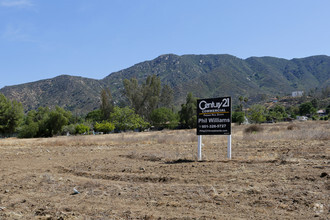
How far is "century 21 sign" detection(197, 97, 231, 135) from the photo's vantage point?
12575mm

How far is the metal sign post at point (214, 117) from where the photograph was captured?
12548mm

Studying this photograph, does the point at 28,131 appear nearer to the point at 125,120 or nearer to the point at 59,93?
the point at 125,120

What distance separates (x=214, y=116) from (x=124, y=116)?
58.0 meters

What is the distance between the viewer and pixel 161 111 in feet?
263

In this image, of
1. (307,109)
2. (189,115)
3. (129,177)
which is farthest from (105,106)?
(307,109)

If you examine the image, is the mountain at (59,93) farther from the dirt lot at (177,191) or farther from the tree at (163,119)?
the dirt lot at (177,191)

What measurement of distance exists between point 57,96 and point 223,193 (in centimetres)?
17003

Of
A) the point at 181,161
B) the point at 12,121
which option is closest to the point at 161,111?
the point at 12,121

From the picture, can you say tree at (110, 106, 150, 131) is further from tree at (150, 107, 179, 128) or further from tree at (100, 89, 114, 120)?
tree at (100, 89, 114, 120)

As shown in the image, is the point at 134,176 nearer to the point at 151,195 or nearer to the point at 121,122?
the point at 151,195

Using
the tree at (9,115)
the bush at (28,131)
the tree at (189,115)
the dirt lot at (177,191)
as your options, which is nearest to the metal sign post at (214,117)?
the dirt lot at (177,191)

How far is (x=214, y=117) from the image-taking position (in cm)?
1292

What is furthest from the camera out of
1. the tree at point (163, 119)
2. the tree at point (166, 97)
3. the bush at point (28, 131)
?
the tree at point (166, 97)

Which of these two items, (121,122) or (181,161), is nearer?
(181,161)
